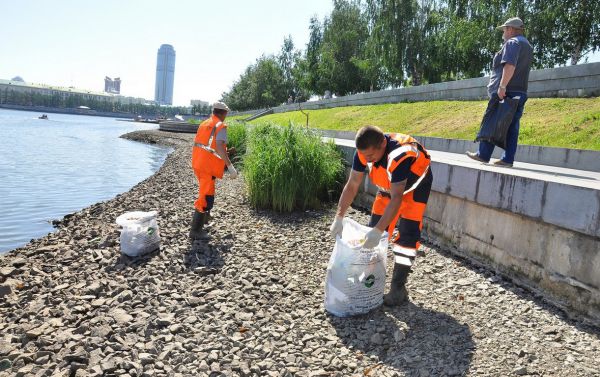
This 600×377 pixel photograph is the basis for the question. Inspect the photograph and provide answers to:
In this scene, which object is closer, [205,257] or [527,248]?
[527,248]

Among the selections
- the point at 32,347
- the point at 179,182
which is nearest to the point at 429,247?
the point at 32,347

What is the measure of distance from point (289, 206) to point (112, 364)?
3975 millimetres

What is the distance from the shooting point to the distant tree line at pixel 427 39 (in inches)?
707

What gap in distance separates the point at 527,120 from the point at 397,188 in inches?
310

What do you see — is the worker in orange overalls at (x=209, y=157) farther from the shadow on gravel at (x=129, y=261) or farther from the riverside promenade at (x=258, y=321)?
the shadow on gravel at (x=129, y=261)

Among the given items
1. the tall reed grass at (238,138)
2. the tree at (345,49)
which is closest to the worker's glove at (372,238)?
the tall reed grass at (238,138)

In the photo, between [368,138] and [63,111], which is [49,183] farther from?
[63,111]

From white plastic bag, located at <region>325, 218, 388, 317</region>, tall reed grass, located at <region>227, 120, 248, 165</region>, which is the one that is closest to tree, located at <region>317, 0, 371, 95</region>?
tall reed grass, located at <region>227, 120, 248, 165</region>

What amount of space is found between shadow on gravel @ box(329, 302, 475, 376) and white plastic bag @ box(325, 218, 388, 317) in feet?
0.35

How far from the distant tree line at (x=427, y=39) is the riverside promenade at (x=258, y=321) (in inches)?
676

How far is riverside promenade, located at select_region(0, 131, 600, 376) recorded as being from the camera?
291 centimetres

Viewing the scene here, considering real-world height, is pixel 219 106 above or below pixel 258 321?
above

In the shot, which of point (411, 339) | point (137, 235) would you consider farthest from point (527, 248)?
point (137, 235)

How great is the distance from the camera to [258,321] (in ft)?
11.5
